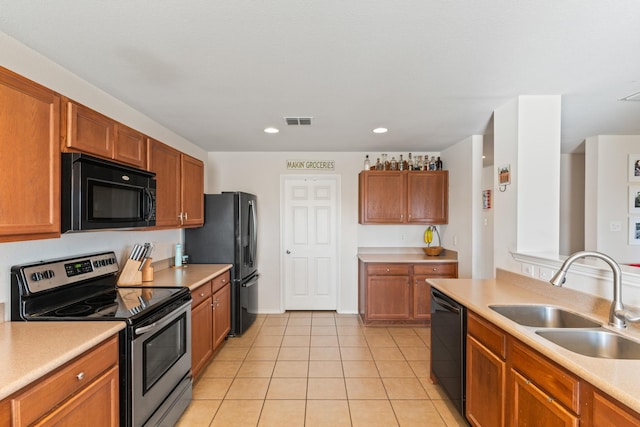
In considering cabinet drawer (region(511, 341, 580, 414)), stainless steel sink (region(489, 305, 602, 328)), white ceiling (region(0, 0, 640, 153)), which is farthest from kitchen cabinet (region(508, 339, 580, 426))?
white ceiling (region(0, 0, 640, 153))

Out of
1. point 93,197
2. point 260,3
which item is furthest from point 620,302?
point 93,197

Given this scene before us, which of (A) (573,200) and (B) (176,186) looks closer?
(B) (176,186)

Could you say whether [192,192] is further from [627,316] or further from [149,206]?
[627,316]

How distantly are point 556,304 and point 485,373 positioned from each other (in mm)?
655

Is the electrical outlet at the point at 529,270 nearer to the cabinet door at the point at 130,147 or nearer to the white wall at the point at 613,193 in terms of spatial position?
the white wall at the point at 613,193

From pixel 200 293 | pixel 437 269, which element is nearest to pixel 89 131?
pixel 200 293

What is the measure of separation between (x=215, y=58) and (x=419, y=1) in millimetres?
1155

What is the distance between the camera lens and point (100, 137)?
2035 mm

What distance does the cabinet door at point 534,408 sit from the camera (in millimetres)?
1339

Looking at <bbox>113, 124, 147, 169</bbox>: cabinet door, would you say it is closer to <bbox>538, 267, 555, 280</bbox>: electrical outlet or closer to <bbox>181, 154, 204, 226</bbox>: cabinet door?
<bbox>181, 154, 204, 226</bbox>: cabinet door

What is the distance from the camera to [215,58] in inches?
76.8

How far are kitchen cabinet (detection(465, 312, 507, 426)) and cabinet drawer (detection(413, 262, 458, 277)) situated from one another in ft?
7.01

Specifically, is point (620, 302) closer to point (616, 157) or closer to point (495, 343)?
point (495, 343)

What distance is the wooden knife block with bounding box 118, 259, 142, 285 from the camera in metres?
2.68
